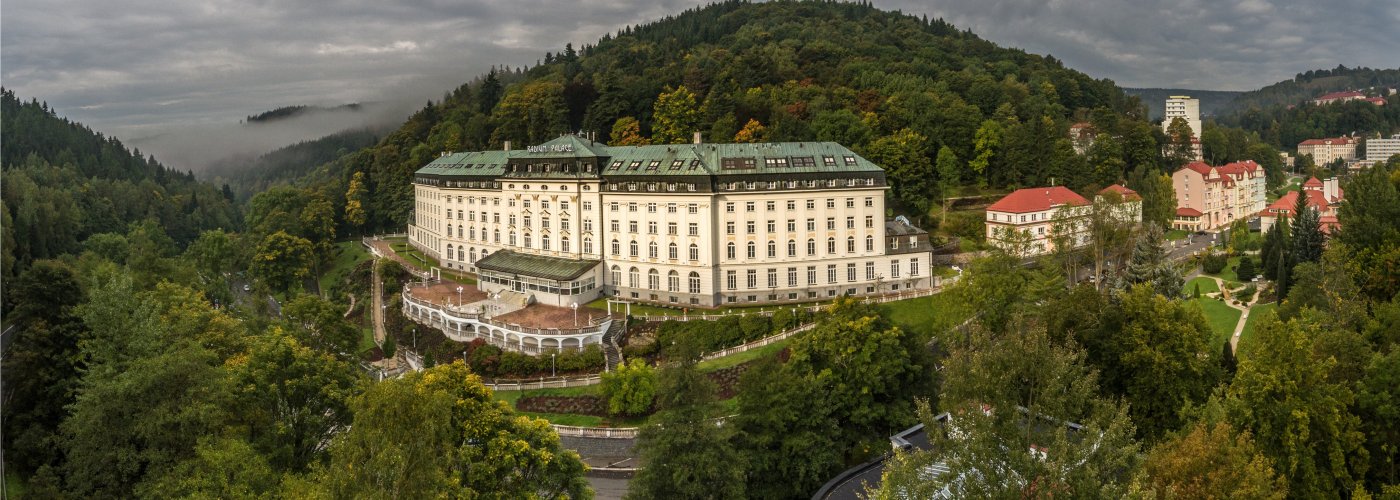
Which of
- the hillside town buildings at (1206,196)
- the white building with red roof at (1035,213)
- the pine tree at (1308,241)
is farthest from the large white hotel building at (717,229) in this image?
the hillside town buildings at (1206,196)

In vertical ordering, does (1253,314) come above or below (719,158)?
below

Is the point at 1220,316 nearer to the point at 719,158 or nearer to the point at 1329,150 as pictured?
the point at 719,158

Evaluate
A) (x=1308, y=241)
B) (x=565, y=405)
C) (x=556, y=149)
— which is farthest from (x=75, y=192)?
(x=1308, y=241)

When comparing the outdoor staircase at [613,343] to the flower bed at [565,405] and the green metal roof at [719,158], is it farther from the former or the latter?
the green metal roof at [719,158]

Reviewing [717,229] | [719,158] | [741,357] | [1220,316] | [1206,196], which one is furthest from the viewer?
[1206,196]

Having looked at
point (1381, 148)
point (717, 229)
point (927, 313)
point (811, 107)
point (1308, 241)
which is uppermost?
point (811, 107)
